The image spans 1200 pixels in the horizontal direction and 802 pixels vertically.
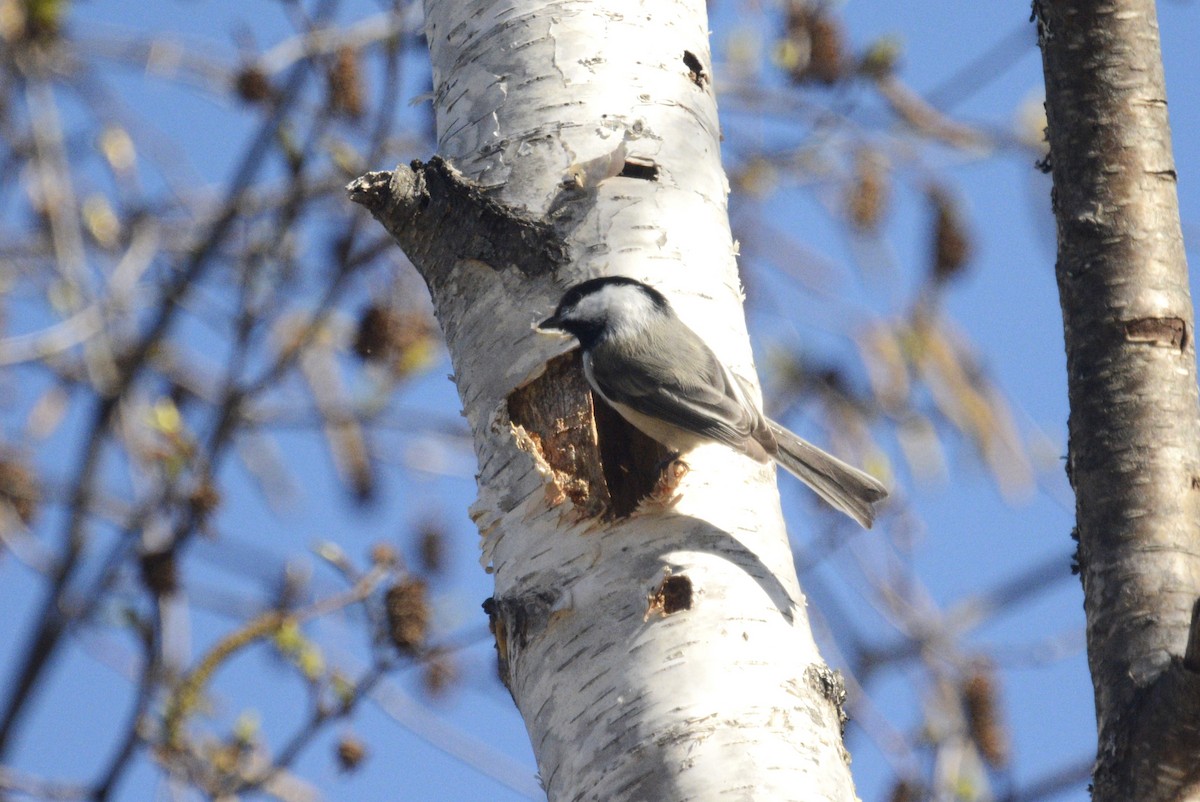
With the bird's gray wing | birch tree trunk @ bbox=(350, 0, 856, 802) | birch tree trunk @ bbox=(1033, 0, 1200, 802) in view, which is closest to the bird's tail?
the bird's gray wing

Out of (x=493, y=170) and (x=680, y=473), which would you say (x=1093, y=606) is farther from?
(x=493, y=170)

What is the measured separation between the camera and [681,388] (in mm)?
2270

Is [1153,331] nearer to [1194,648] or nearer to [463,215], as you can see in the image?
[1194,648]

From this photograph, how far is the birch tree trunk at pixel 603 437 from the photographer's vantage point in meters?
1.45

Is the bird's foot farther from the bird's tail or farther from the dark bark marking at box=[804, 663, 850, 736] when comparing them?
the bird's tail

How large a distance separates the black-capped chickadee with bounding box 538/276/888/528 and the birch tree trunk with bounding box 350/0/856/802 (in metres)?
0.04

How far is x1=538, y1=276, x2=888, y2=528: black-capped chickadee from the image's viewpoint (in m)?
1.88

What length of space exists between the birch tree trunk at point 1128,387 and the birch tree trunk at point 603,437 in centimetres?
35

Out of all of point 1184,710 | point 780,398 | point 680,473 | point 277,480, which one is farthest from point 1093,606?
point 277,480

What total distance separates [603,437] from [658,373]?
0.21m

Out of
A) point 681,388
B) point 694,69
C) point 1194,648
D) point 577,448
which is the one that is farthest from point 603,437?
point 1194,648

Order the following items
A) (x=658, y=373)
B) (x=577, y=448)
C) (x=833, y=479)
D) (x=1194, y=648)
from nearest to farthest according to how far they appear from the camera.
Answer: (x=1194, y=648) < (x=577, y=448) < (x=658, y=373) < (x=833, y=479)

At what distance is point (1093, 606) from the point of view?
157cm

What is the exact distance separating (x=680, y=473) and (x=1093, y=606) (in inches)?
22.4
